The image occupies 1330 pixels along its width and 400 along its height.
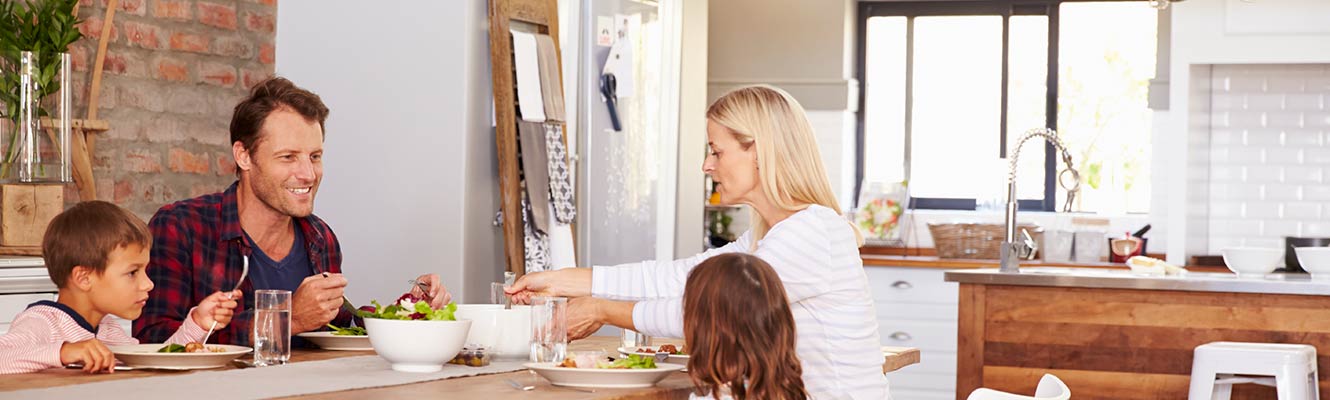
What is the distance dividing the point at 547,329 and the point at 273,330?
426 mm

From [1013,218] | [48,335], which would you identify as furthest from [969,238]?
[48,335]

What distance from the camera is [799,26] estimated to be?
6.80 m

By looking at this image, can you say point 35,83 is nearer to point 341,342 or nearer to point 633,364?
point 341,342

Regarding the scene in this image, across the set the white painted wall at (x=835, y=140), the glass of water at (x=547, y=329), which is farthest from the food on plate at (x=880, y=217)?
the glass of water at (x=547, y=329)

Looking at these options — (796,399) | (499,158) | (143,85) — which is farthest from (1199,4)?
(796,399)

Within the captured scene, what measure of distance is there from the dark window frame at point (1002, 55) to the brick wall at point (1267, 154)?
739 millimetres

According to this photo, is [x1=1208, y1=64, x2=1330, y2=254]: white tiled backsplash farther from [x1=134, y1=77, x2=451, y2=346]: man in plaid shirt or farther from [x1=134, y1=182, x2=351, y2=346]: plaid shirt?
[x1=134, y1=182, x2=351, y2=346]: plaid shirt

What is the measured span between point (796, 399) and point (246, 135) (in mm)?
1354

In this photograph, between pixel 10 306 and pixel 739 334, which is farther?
pixel 10 306

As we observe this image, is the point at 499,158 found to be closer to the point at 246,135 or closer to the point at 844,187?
the point at 246,135

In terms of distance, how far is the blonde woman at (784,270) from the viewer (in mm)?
2420

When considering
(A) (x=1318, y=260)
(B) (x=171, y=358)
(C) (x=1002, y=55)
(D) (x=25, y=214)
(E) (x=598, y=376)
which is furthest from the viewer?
(C) (x=1002, y=55)

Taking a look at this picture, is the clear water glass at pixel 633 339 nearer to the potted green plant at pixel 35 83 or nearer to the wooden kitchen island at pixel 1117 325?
the potted green plant at pixel 35 83

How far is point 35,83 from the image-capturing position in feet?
11.6
